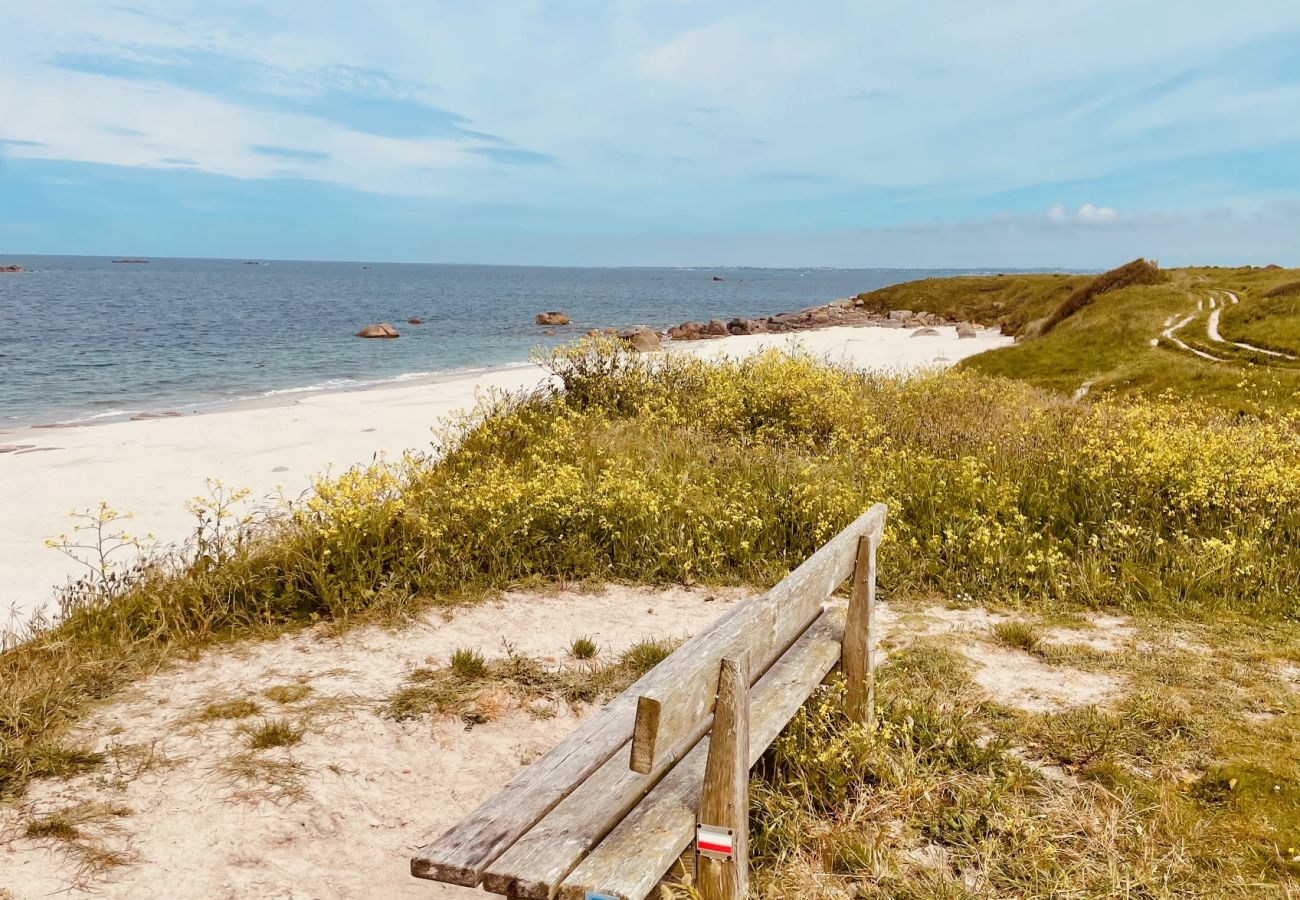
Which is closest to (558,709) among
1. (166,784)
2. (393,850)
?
(393,850)

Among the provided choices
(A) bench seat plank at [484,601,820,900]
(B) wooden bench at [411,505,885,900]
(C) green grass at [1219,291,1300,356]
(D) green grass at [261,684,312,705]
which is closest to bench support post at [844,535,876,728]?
(B) wooden bench at [411,505,885,900]

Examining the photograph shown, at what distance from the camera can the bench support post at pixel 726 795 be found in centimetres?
317

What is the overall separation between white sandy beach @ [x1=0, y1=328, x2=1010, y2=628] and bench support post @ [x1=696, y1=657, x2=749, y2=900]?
6782mm

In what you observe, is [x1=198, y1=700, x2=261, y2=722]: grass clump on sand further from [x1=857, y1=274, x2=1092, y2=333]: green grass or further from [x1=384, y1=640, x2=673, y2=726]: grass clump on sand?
[x1=857, y1=274, x2=1092, y2=333]: green grass

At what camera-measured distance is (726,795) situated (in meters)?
3.23

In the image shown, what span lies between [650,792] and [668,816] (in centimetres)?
23

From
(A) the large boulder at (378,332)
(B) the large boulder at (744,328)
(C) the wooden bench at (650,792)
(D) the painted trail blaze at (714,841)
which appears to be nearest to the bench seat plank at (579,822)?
(C) the wooden bench at (650,792)

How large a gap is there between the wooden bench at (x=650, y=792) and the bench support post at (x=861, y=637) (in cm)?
82

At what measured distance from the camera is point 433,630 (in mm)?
7758

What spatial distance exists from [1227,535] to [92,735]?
1079cm

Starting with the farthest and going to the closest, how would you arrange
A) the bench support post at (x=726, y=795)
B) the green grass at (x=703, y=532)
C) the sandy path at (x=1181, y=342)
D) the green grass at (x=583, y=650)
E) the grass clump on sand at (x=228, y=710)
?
the sandy path at (x=1181, y=342)
the green grass at (x=703, y=532)
the green grass at (x=583, y=650)
the grass clump on sand at (x=228, y=710)
the bench support post at (x=726, y=795)

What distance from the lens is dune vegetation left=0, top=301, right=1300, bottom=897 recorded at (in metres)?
4.45

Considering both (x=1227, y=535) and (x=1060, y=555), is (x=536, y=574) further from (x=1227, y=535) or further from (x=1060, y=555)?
(x=1227, y=535)

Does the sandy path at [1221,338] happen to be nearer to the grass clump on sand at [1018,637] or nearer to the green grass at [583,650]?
the grass clump on sand at [1018,637]
